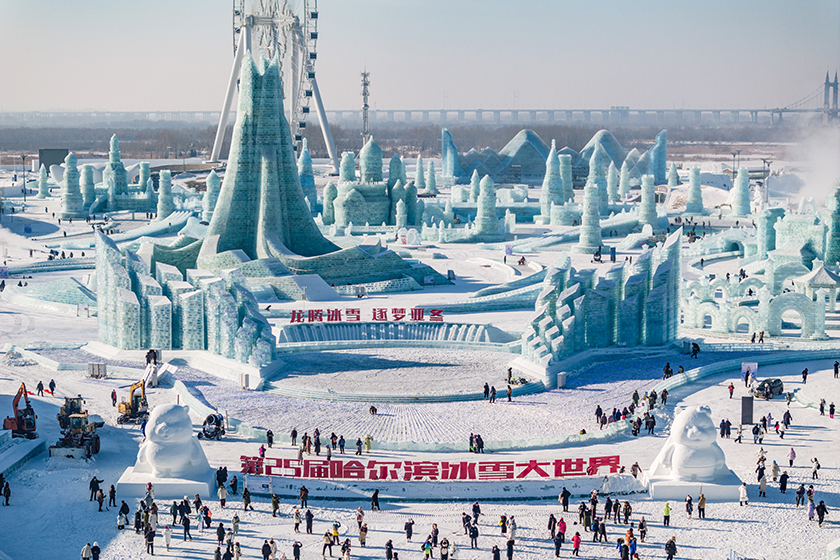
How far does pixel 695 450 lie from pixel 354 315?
2667cm

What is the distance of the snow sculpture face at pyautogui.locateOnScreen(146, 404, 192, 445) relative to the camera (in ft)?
113

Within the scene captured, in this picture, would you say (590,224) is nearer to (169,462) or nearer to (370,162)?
(370,162)

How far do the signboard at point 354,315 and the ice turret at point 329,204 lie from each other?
42556mm

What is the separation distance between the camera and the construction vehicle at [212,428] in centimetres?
3962

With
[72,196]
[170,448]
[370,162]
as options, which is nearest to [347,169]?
[370,162]

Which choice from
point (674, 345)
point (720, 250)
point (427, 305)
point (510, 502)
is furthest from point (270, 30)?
point (510, 502)

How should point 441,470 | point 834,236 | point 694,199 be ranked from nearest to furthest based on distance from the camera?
point 441,470 → point 834,236 → point 694,199

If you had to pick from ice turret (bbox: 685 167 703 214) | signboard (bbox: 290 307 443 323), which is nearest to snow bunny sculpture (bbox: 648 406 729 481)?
signboard (bbox: 290 307 443 323)

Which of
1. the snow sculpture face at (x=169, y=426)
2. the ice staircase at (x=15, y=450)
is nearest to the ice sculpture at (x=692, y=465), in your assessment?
the snow sculpture face at (x=169, y=426)

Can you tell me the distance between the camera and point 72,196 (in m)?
114

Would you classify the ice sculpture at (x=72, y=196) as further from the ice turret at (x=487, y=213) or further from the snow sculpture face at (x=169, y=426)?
the snow sculpture face at (x=169, y=426)

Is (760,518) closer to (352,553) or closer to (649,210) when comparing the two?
(352,553)

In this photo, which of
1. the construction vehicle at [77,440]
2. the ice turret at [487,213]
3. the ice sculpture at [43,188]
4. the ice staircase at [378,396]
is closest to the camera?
the construction vehicle at [77,440]

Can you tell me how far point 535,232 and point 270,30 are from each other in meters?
56.7
